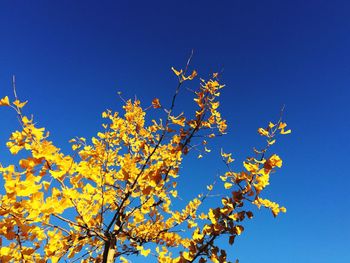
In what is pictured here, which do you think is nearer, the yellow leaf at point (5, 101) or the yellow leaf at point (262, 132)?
the yellow leaf at point (5, 101)

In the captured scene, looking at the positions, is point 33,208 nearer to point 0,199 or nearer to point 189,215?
point 0,199

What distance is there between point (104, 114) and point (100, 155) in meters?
1.12

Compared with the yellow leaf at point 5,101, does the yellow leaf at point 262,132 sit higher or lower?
lower

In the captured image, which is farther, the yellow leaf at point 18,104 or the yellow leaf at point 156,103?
the yellow leaf at point 156,103

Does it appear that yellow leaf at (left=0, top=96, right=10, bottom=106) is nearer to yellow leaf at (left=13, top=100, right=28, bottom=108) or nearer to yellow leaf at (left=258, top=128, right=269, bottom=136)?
yellow leaf at (left=13, top=100, right=28, bottom=108)

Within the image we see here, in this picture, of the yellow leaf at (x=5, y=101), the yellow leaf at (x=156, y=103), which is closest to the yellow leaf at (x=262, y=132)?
the yellow leaf at (x=156, y=103)

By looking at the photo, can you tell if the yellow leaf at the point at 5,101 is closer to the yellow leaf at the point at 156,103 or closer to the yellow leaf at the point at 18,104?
the yellow leaf at the point at 18,104

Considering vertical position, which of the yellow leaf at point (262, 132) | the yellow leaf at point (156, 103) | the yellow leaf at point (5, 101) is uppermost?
the yellow leaf at point (156, 103)

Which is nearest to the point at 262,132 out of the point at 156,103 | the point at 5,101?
the point at 156,103

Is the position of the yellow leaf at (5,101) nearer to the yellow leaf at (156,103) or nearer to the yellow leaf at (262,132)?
the yellow leaf at (156,103)

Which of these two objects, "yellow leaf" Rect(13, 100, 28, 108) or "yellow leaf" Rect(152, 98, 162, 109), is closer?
"yellow leaf" Rect(13, 100, 28, 108)

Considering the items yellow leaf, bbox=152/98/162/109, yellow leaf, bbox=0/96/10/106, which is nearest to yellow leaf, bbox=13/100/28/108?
yellow leaf, bbox=0/96/10/106

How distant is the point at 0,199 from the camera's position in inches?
84.8

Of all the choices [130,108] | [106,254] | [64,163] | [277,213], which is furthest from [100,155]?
[277,213]
